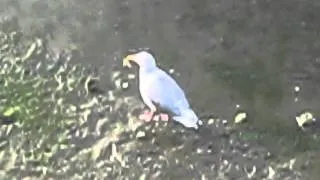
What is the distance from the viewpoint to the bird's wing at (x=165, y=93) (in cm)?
160

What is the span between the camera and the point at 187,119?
160cm

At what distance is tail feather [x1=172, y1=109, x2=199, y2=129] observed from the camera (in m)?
1.60

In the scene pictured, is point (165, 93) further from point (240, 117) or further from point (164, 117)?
point (240, 117)

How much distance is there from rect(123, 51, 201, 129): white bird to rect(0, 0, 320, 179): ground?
0.9 inches

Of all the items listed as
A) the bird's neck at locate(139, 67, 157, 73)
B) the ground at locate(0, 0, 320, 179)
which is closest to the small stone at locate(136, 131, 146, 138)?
the ground at locate(0, 0, 320, 179)

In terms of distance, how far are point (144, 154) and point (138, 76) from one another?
215 mm

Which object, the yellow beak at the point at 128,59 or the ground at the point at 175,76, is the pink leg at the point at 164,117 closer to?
the ground at the point at 175,76

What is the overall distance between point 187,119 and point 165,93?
0.07 metres

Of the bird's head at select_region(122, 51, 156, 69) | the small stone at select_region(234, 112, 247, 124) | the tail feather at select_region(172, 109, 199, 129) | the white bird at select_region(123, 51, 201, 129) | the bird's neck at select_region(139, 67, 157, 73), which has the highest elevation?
the bird's head at select_region(122, 51, 156, 69)

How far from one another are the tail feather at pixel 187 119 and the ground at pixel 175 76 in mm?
14

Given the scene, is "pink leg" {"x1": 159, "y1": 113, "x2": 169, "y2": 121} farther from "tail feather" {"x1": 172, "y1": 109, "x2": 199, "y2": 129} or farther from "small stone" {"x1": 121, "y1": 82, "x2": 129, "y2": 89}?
"small stone" {"x1": 121, "y1": 82, "x2": 129, "y2": 89}

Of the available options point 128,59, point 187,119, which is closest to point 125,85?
point 128,59

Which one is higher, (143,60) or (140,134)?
(143,60)

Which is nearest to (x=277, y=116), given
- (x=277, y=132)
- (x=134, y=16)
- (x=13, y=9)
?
(x=277, y=132)
